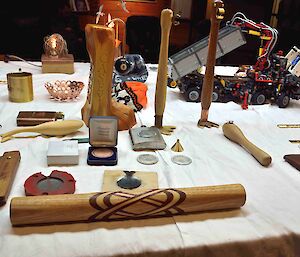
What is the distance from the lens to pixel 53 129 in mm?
966

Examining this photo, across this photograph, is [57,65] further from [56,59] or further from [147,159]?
→ [147,159]

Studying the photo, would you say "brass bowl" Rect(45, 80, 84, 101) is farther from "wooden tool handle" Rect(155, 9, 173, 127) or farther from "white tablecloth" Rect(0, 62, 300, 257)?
"wooden tool handle" Rect(155, 9, 173, 127)

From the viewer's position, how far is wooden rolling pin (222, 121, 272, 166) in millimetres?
870

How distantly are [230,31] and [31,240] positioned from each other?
102cm

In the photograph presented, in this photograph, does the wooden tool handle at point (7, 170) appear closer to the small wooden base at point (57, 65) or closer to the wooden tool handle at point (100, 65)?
the wooden tool handle at point (100, 65)

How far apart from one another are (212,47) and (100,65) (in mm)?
298

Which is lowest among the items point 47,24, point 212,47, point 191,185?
point 191,185

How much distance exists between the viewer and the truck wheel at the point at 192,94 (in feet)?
4.42

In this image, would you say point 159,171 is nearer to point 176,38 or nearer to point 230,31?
point 230,31

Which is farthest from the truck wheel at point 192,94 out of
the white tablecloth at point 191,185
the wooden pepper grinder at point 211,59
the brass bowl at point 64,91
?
the brass bowl at point 64,91

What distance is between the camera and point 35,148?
0.89 meters

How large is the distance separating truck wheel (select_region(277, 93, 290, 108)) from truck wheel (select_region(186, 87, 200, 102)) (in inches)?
11.2

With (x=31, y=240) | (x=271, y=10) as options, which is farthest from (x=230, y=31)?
(x=271, y=10)

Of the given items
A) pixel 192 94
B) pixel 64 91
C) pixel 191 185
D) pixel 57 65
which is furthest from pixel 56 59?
pixel 191 185
